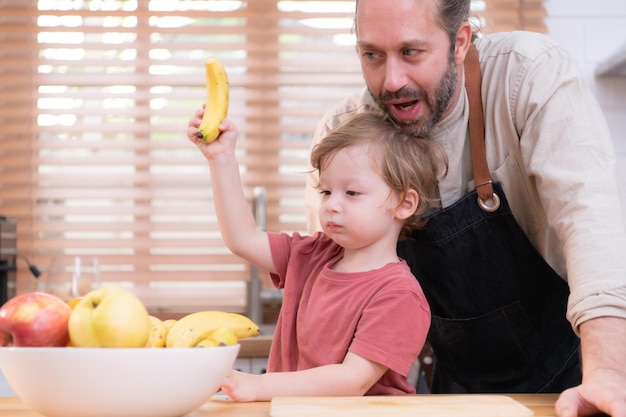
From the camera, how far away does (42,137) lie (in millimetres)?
3256

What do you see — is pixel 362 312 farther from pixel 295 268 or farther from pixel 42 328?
pixel 42 328

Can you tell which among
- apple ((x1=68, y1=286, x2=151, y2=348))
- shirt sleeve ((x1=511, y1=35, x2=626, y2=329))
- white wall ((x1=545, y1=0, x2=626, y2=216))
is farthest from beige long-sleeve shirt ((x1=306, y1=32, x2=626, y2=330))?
white wall ((x1=545, y1=0, x2=626, y2=216))

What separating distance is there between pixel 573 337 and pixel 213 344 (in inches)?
37.1

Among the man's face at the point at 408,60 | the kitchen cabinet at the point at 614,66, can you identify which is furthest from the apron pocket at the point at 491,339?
the kitchen cabinet at the point at 614,66

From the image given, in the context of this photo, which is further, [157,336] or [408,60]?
[408,60]

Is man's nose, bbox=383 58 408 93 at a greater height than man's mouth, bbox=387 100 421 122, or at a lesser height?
greater

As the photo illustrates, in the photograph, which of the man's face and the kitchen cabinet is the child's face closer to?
the man's face

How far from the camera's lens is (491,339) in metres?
Result: 1.63

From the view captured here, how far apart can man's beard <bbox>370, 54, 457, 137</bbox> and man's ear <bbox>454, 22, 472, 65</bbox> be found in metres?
0.04

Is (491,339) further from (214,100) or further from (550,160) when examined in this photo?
(214,100)

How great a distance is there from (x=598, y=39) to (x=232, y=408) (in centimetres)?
234

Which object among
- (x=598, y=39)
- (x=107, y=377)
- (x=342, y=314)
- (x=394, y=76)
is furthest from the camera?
(x=598, y=39)

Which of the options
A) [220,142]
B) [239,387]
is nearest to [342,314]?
[239,387]

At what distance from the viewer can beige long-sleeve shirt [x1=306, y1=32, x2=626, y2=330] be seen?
1.22m
